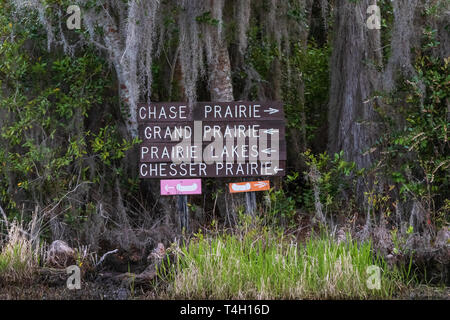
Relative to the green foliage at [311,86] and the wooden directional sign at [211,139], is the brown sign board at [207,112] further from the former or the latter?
the green foliage at [311,86]

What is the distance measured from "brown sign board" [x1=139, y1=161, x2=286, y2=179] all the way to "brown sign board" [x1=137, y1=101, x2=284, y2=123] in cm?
44

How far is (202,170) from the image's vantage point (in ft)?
19.6

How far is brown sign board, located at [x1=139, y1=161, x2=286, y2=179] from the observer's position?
5957 millimetres

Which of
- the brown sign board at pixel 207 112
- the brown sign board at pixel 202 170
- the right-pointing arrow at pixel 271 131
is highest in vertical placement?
the brown sign board at pixel 207 112

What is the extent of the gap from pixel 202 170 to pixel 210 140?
304 millimetres

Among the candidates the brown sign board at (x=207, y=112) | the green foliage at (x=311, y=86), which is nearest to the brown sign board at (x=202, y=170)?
the brown sign board at (x=207, y=112)

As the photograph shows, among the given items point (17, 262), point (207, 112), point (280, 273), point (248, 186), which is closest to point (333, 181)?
point (248, 186)

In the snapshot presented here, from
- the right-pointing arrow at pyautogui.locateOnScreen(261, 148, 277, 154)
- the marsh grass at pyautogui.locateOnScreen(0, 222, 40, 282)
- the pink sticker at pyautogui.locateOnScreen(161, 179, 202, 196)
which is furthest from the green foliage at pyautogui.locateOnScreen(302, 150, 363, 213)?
the marsh grass at pyautogui.locateOnScreen(0, 222, 40, 282)

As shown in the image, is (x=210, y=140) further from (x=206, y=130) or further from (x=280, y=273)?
(x=280, y=273)

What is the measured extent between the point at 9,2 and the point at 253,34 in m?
2.84

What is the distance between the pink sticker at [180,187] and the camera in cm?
596

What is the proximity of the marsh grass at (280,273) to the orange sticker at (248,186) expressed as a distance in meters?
0.92

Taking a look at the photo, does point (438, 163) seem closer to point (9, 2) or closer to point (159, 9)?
point (159, 9)
